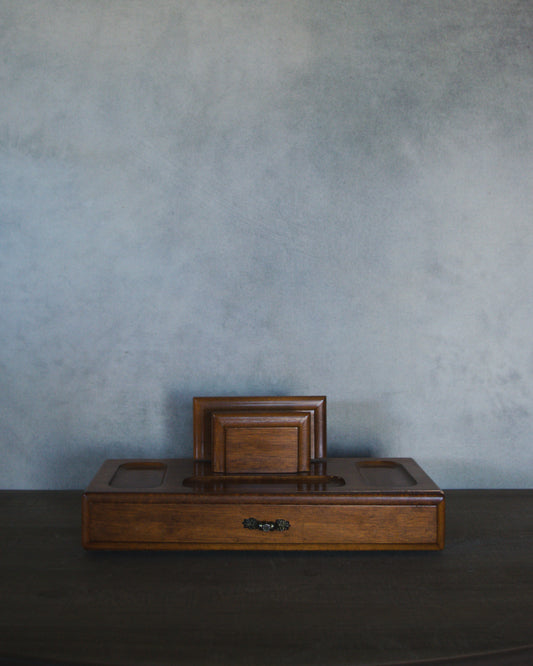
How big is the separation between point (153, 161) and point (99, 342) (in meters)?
0.43

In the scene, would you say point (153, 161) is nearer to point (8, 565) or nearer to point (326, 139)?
point (326, 139)

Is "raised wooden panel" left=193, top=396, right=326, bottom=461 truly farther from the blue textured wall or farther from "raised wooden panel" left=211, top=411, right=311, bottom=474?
the blue textured wall

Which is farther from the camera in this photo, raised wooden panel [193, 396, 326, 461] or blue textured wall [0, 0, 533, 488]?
blue textured wall [0, 0, 533, 488]

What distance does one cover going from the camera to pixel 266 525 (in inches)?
44.0

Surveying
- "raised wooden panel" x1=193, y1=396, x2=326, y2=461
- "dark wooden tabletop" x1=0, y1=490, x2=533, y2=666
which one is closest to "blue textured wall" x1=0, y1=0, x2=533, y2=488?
"raised wooden panel" x1=193, y1=396, x2=326, y2=461

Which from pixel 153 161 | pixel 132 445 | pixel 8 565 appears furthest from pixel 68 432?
pixel 153 161

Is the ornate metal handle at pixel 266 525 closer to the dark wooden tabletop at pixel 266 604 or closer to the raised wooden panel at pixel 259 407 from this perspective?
the dark wooden tabletop at pixel 266 604

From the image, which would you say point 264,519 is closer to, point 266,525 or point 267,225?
point 266,525

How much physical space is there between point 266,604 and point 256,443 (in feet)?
1.16

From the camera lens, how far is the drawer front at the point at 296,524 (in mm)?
1118

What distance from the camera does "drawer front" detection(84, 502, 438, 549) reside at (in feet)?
3.67

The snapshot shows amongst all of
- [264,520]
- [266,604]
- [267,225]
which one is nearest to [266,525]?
[264,520]

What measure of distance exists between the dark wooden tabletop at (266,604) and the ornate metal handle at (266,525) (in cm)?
5

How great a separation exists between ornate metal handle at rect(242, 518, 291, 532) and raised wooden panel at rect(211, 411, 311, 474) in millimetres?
145
